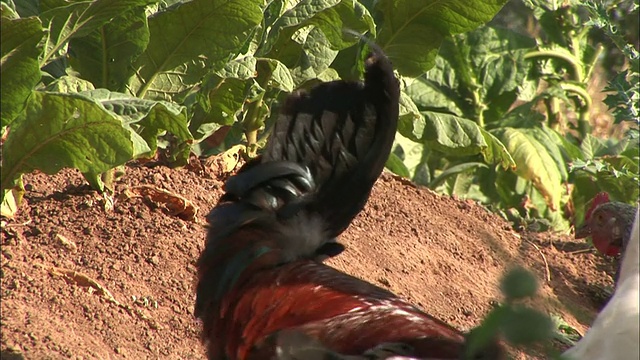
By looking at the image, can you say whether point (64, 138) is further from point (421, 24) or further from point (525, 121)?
point (525, 121)

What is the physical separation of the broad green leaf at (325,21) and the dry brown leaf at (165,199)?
827 millimetres

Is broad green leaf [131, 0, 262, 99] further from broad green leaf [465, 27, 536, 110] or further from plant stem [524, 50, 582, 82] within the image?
plant stem [524, 50, 582, 82]

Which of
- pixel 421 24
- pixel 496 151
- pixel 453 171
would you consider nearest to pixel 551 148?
pixel 453 171

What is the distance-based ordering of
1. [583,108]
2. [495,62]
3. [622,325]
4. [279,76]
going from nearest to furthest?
[622,325]
[279,76]
[495,62]
[583,108]

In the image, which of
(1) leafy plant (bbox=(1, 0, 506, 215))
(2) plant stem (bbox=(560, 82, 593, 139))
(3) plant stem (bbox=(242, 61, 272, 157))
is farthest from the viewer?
(2) plant stem (bbox=(560, 82, 593, 139))

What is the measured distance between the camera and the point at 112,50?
409 centimetres

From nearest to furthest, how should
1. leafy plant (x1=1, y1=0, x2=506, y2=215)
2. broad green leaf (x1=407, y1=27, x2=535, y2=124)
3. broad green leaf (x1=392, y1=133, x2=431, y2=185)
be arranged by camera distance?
leafy plant (x1=1, y1=0, x2=506, y2=215), broad green leaf (x1=392, y1=133, x2=431, y2=185), broad green leaf (x1=407, y1=27, x2=535, y2=124)

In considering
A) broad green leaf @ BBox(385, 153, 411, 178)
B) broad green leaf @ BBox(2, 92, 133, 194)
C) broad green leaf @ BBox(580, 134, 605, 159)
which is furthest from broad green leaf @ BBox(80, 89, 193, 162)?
broad green leaf @ BBox(580, 134, 605, 159)

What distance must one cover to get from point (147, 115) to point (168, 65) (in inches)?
18.7

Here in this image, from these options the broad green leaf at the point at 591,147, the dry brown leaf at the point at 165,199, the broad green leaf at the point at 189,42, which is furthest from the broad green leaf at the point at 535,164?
the dry brown leaf at the point at 165,199

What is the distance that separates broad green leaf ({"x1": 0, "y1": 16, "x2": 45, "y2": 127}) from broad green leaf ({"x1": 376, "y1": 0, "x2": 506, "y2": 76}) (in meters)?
2.06

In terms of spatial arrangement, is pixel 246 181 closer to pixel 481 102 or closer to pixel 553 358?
pixel 553 358

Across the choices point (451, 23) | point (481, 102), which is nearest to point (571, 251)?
point (481, 102)

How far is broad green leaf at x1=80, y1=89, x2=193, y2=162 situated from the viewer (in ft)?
12.1
